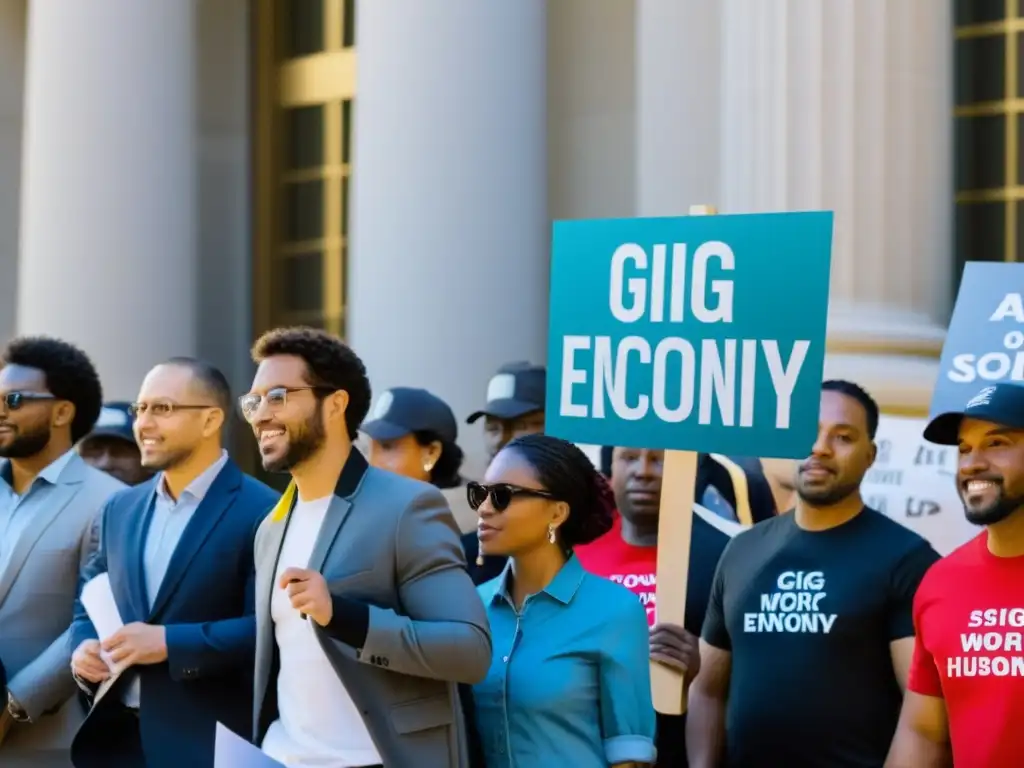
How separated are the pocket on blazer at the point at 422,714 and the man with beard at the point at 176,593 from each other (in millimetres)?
788

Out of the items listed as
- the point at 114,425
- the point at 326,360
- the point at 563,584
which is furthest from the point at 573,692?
the point at 114,425

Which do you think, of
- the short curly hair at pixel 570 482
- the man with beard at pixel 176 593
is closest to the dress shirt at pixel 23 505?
the man with beard at pixel 176 593

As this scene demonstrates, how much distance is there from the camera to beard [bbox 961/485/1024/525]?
5.05 meters

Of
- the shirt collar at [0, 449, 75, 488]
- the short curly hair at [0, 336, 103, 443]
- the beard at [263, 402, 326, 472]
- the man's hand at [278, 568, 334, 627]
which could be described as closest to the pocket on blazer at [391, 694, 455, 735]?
the man's hand at [278, 568, 334, 627]

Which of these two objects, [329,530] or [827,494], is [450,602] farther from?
[827,494]

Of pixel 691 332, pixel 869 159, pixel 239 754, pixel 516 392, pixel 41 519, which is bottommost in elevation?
pixel 239 754

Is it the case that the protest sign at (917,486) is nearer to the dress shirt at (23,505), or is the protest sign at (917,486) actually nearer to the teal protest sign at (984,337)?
the teal protest sign at (984,337)

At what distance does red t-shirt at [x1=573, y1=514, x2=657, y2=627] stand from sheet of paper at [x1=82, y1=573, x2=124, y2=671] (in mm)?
1536

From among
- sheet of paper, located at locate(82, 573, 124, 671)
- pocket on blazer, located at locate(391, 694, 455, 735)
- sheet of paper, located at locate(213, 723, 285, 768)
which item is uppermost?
sheet of paper, located at locate(82, 573, 124, 671)

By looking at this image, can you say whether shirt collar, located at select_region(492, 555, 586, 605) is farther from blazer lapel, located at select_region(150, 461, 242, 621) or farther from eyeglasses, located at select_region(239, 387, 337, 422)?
blazer lapel, located at select_region(150, 461, 242, 621)

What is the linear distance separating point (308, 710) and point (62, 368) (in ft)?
8.23

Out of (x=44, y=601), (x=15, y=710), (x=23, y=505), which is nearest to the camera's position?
(x=15, y=710)

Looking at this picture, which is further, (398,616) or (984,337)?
(984,337)

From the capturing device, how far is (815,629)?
5738mm
